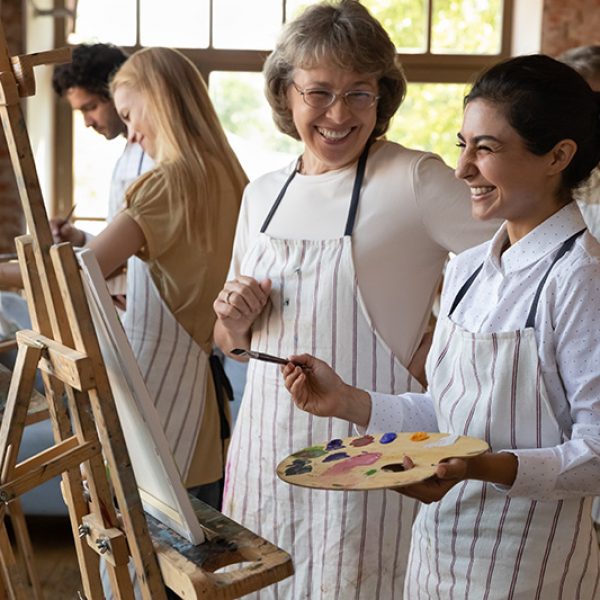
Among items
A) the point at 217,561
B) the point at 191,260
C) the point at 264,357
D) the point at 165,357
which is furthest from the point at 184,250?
the point at 217,561

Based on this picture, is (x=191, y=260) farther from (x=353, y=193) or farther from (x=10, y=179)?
(x=10, y=179)

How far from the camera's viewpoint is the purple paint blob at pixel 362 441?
146cm

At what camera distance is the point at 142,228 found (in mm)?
2406

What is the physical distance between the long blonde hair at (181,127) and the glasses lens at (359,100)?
637 mm

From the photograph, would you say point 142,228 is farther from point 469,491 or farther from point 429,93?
point 429,93

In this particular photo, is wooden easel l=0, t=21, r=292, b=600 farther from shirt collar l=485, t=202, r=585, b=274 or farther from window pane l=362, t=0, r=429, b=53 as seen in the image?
window pane l=362, t=0, r=429, b=53

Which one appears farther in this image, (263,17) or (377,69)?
(263,17)

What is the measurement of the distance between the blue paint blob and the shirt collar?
0.41 meters

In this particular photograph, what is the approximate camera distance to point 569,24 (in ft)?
15.0

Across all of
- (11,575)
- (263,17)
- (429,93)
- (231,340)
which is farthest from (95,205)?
(11,575)

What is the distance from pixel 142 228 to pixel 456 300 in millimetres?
1044

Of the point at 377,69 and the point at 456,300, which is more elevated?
the point at 377,69

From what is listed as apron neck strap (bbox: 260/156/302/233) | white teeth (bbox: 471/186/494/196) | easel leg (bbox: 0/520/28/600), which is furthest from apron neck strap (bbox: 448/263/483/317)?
easel leg (bbox: 0/520/28/600)

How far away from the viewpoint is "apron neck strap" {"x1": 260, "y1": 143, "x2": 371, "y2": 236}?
1908 millimetres
